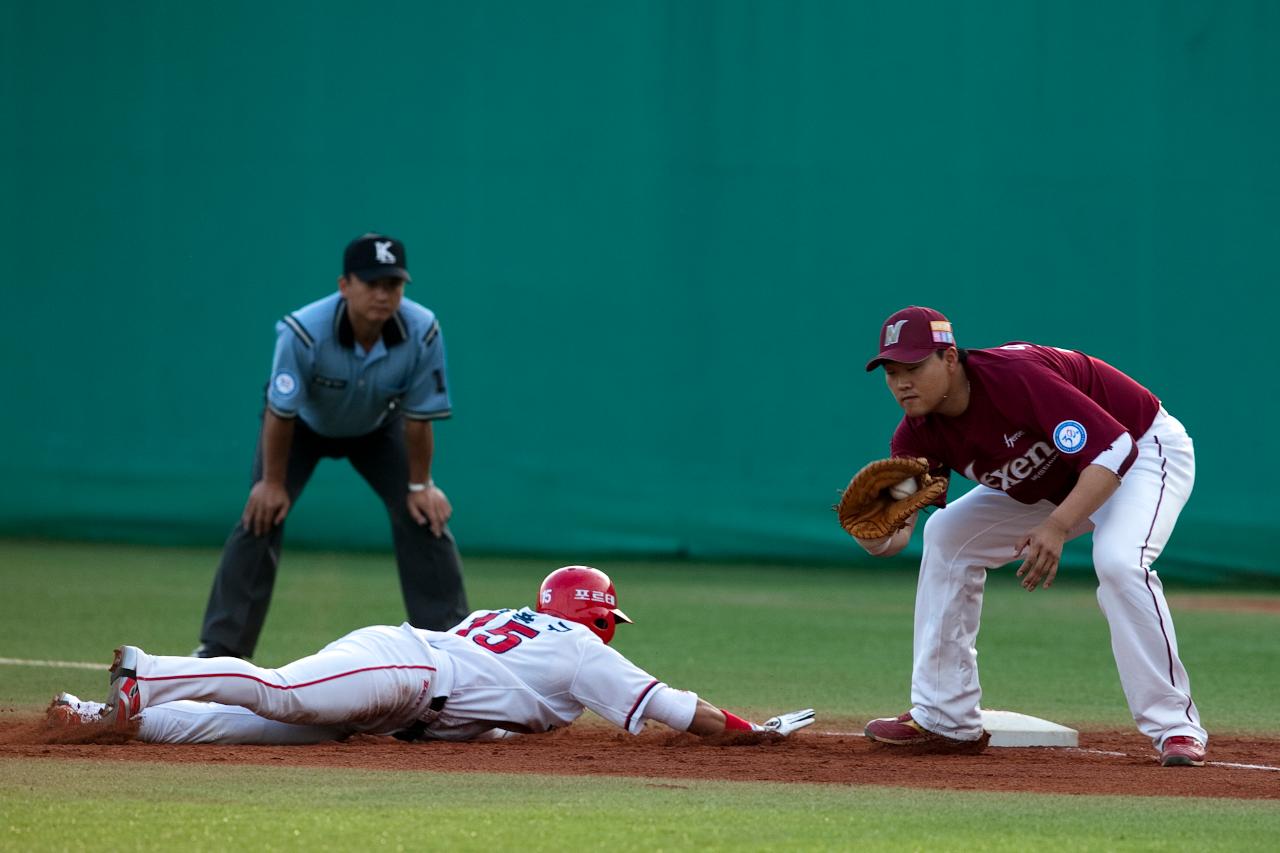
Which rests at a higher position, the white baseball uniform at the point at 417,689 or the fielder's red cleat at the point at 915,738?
the white baseball uniform at the point at 417,689

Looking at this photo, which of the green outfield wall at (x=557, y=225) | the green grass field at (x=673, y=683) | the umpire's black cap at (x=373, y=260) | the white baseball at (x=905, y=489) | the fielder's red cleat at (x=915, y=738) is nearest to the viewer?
the green grass field at (x=673, y=683)

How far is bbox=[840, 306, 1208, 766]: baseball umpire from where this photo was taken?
532 centimetres

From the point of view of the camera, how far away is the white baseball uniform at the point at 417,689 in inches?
201

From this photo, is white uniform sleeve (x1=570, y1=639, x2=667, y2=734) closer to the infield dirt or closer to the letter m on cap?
the infield dirt

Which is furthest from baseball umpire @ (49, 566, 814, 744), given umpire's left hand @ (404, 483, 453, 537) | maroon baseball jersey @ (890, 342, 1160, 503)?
umpire's left hand @ (404, 483, 453, 537)

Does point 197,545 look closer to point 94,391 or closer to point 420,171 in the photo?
point 94,391

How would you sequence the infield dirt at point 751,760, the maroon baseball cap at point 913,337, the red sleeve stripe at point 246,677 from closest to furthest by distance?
the infield dirt at point 751,760 → the red sleeve stripe at point 246,677 → the maroon baseball cap at point 913,337

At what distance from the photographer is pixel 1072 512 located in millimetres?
5277

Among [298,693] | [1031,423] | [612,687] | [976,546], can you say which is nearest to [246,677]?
[298,693]

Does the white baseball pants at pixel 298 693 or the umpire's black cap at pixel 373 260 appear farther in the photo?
the umpire's black cap at pixel 373 260

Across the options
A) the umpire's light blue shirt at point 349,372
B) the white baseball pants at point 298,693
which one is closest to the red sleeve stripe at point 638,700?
the white baseball pants at point 298,693

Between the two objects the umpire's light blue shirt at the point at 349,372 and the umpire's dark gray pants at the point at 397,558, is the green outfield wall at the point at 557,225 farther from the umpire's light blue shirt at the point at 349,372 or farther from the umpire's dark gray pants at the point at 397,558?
the umpire's light blue shirt at the point at 349,372

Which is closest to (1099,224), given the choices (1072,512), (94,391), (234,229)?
(234,229)

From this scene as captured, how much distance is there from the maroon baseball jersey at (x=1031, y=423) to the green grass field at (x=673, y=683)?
4.06ft
